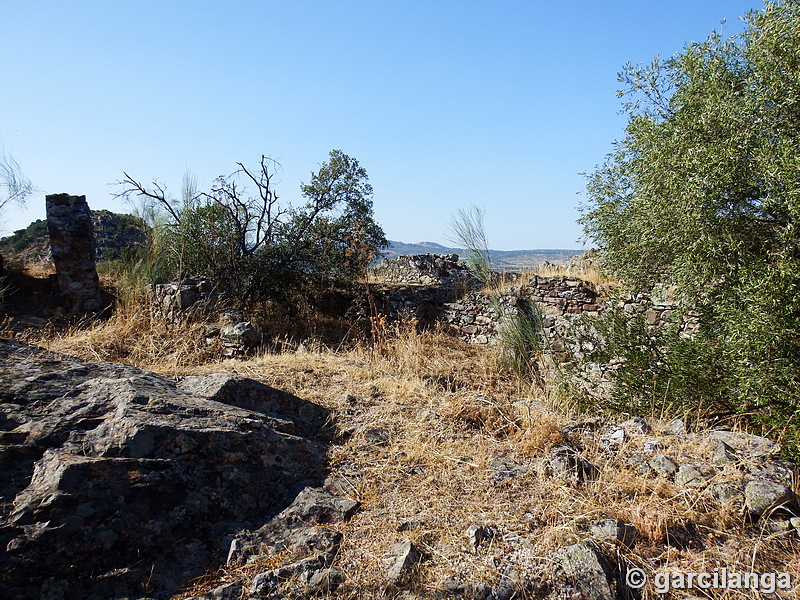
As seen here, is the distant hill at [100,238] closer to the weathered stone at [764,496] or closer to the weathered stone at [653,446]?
the weathered stone at [653,446]

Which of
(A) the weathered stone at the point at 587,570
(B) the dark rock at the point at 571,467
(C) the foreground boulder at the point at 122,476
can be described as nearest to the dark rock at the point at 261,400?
(C) the foreground boulder at the point at 122,476

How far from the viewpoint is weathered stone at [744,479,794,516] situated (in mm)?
2930

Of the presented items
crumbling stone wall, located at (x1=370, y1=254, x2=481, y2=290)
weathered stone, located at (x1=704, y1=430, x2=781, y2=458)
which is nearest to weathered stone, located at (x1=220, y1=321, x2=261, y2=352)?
weathered stone, located at (x1=704, y1=430, x2=781, y2=458)

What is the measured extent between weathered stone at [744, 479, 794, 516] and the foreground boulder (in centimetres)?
274

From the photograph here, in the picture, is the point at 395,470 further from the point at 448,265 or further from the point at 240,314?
the point at 448,265

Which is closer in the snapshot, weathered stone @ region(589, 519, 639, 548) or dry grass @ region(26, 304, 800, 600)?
dry grass @ region(26, 304, 800, 600)

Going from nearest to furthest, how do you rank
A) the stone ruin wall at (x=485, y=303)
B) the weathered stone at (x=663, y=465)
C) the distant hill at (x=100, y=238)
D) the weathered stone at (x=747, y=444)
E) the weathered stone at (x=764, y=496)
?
the weathered stone at (x=764, y=496), the weathered stone at (x=663, y=465), the weathered stone at (x=747, y=444), the stone ruin wall at (x=485, y=303), the distant hill at (x=100, y=238)

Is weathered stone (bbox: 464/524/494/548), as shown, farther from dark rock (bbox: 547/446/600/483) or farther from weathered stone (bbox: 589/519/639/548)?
dark rock (bbox: 547/446/600/483)

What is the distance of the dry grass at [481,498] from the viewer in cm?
247

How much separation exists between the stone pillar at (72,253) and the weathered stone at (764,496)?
32.5 feet

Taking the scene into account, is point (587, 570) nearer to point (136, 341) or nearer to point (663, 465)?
point (663, 465)

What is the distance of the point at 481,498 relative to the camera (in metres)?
3.06

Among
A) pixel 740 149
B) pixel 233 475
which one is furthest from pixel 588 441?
pixel 740 149

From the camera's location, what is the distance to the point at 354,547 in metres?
2.55
